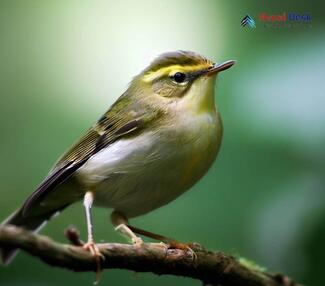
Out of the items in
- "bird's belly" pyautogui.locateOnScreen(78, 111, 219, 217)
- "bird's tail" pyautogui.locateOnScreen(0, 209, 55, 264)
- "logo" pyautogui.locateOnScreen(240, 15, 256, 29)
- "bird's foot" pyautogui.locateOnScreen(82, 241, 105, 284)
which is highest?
"logo" pyautogui.locateOnScreen(240, 15, 256, 29)

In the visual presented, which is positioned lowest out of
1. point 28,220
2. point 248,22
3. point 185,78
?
point 28,220

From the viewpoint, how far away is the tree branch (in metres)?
1.36

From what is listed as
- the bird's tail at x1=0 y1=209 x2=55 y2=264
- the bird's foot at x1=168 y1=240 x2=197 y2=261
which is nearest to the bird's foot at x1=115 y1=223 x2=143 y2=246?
Answer: the bird's foot at x1=168 y1=240 x2=197 y2=261

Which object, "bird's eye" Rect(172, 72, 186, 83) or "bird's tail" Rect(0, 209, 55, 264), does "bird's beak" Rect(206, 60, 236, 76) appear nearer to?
"bird's eye" Rect(172, 72, 186, 83)

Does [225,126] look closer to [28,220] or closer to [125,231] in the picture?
[125,231]

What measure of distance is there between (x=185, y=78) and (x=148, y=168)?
38 centimetres

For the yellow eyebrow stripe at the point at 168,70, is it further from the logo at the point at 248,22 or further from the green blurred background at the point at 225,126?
the logo at the point at 248,22

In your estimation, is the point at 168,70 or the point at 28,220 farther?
the point at 28,220

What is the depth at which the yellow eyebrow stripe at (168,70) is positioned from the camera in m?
2.25

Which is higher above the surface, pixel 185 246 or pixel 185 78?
pixel 185 78

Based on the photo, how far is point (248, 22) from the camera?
7.79 feet

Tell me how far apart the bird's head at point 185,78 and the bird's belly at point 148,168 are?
140 millimetres

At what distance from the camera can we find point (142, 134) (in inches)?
87.2

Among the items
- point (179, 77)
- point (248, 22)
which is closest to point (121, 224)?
point (179, 77)
